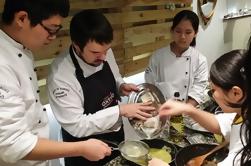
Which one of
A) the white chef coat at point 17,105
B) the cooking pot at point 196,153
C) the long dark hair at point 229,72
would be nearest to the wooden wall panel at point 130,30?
the white chef coat at point 17,105

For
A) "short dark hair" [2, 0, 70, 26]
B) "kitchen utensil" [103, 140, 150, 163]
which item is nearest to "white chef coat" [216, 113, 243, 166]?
"kitchen utensil" [103, 140, 150, 163]

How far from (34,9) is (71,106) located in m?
0.40

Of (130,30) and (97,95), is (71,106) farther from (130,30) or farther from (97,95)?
(130,30)

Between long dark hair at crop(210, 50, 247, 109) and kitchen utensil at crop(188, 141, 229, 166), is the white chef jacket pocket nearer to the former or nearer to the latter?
kitchen utensil at crop(188, 141, 229, 166)

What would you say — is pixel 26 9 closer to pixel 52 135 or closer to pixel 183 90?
pixel 52 135

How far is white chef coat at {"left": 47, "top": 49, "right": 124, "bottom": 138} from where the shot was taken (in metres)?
1.21

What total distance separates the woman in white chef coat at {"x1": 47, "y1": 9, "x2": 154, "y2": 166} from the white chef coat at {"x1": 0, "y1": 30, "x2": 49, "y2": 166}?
3.9 inches

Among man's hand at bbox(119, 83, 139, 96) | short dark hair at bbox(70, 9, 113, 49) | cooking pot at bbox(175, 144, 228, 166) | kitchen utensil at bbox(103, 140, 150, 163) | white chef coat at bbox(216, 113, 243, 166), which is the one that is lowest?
cooking pot at bbox(175, 144, 228, 166)

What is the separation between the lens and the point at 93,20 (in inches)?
48.7

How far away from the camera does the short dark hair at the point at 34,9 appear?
3.29 feet

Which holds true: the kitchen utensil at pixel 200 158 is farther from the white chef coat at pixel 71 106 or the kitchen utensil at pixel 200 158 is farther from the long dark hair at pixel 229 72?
the white chef coat at pixel 71 106

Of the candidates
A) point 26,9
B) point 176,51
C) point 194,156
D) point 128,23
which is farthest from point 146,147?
point 128,23

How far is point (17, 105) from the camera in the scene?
92cm

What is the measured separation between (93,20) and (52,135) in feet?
2.78
